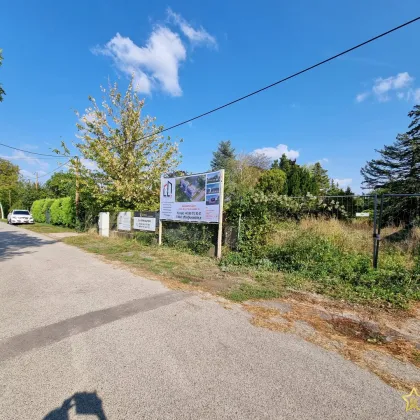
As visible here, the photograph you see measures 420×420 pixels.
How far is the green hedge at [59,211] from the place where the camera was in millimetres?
21297

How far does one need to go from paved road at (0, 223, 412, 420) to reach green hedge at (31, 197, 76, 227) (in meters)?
18.6

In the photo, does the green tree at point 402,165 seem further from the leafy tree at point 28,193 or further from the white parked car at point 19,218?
the leafy tree at point 28,193

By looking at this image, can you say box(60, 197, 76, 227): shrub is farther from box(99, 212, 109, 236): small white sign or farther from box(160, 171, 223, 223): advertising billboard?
box(160, 171, 223, 223): advertising billboard

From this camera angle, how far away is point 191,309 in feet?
13.9

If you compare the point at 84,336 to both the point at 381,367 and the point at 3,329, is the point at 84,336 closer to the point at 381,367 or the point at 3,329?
the point at 3,329

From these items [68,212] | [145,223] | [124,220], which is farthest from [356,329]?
[68,212]

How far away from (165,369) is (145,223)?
377 inches

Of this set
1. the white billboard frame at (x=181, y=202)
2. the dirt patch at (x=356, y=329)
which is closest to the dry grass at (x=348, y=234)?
the white billboard frame at (x=181, y=202)

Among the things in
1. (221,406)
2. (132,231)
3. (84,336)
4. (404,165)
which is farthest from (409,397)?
(404,165)

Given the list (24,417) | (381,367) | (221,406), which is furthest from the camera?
(381,367)

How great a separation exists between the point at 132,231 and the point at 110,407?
11.1m

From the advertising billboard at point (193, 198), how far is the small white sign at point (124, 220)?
10.0 feet

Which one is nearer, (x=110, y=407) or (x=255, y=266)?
(x=110, y=407)

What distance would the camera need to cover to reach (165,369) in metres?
2.61
